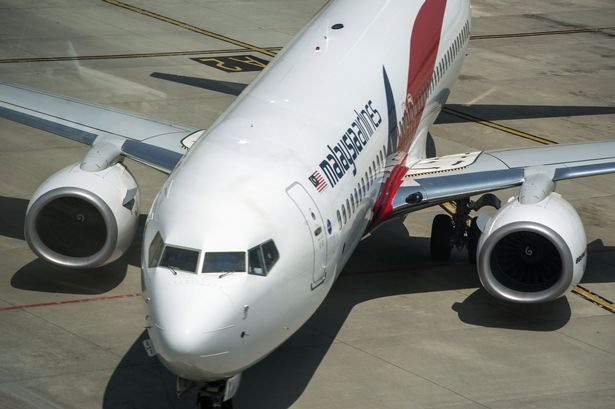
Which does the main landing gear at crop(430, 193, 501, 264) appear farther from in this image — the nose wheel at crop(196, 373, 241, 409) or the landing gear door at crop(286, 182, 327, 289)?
the nose wheel at crop(196, 373, 241, 409)

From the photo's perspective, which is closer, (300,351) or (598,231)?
(300,351)

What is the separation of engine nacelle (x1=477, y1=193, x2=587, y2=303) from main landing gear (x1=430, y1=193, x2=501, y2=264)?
2.33 metres

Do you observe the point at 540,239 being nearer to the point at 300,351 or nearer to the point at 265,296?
the point at 300,351

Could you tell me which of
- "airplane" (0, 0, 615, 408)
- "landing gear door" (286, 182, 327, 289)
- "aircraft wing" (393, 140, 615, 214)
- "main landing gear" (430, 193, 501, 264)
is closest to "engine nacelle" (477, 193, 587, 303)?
"airplane" (0, 0, 615, 408)

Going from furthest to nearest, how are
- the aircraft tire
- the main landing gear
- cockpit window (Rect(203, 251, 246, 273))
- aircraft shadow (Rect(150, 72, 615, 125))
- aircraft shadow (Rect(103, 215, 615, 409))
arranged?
aircraft shadow (Rect(150, 72, 615, 125)), the main landing gear, the aircraft tire, aircraft shadow (Rect(103, 215, 615, 409)), cockpit window (Rect(203, 251, 246, 273))

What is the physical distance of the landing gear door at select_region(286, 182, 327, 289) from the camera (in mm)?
15953

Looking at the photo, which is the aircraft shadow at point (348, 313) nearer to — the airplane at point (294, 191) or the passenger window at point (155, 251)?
the airplane at point (294, 191)

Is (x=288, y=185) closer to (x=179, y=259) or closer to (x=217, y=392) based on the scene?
(x=179, y=259)

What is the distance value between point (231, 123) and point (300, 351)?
387 cm

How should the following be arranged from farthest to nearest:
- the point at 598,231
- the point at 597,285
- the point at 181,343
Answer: the point at 598,231 → the point at 597,285 → the point at 181,343

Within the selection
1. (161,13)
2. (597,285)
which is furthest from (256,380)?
(161,13)

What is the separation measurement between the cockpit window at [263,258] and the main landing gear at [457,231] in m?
7.90

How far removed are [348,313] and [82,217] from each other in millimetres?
4940

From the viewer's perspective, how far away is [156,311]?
47.0ft
